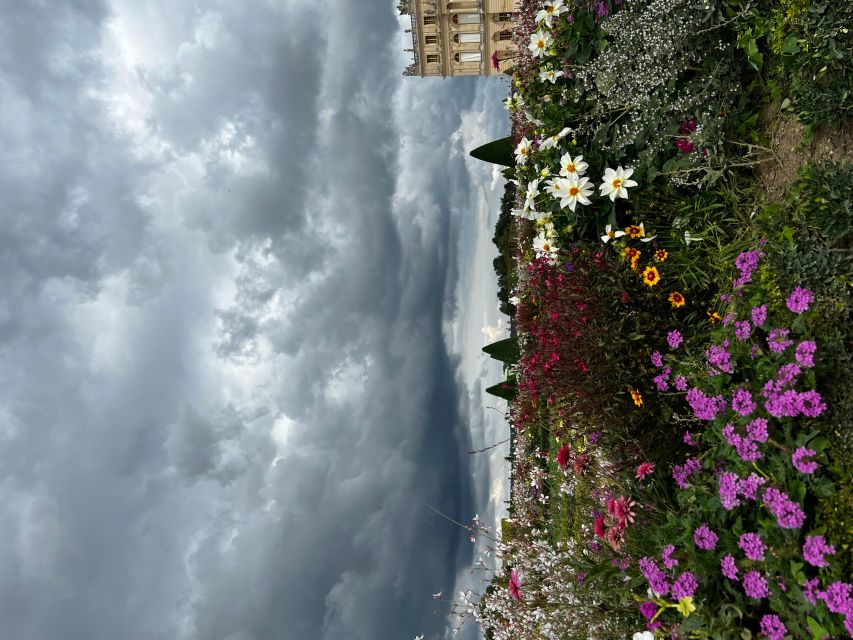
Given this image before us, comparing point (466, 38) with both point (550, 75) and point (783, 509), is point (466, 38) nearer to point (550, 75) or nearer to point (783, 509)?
point (550, 75)

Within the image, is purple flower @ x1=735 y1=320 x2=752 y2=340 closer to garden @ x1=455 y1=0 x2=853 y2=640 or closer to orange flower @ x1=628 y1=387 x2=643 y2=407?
garden @ x1=455 y1=0 x2=853 y2=640

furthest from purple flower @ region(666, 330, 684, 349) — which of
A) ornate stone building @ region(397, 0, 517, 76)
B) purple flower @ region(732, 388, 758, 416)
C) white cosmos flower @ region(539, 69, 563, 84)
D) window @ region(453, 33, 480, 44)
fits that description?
window @ region(453, 33, 480, 44)

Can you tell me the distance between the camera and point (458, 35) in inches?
962

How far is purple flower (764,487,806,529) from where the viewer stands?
3109 millimetres

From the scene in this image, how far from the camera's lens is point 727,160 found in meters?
4.95

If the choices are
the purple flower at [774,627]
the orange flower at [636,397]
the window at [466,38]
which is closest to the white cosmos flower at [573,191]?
the orange flower at [636,397]

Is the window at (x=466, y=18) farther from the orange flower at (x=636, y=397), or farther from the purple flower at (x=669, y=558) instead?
the purple flower at (x=669, y=558)

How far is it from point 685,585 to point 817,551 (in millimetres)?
1012

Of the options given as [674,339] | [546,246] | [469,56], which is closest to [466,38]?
[469,56]

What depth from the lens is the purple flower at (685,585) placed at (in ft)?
11.8

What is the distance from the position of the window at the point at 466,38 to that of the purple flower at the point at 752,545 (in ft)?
88.8

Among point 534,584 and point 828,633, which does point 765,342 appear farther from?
point 534,584

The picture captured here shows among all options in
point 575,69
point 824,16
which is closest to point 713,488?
point 824,16

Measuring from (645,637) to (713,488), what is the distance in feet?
4.59
